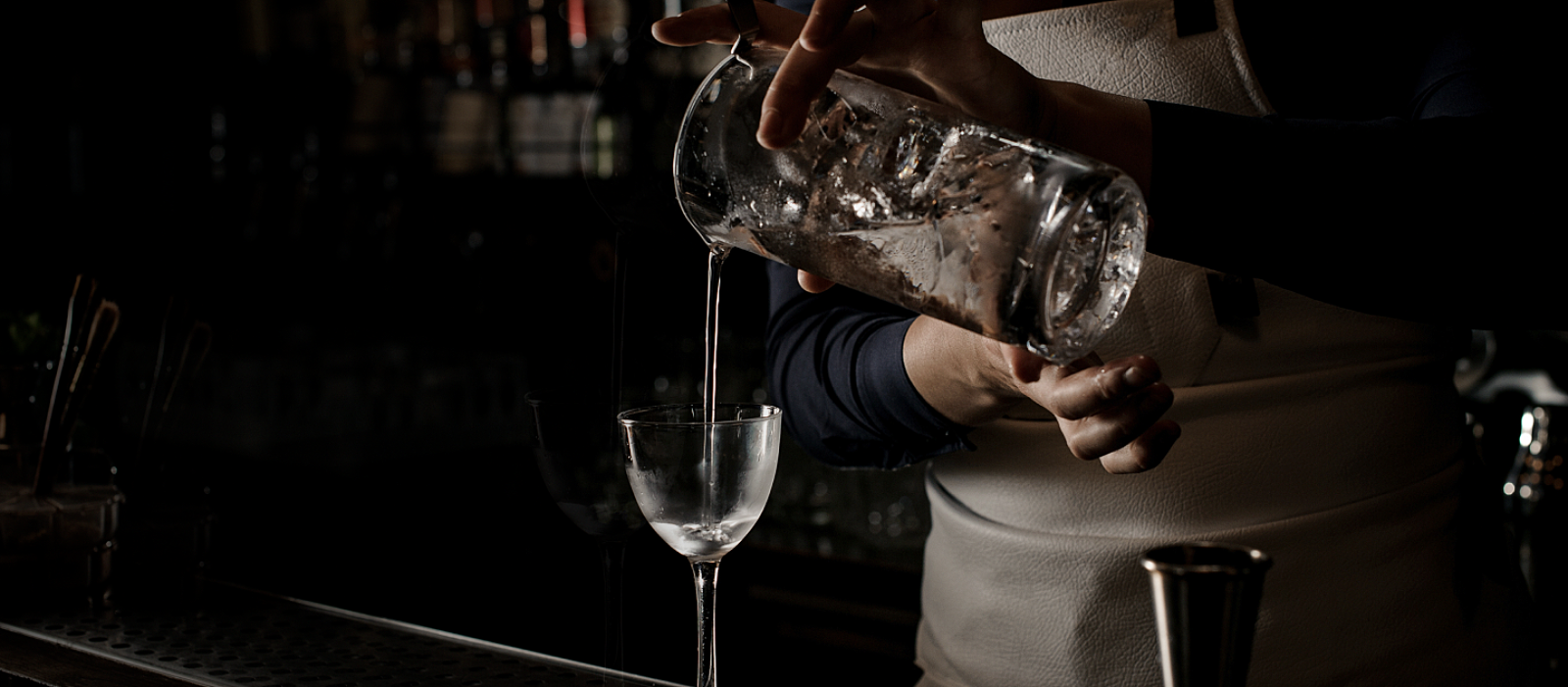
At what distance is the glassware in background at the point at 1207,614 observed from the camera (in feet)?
1.53

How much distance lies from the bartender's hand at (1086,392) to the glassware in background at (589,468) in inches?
10.1

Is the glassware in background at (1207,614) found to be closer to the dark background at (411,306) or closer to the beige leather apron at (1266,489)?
the beige leather apron at (1266,489)

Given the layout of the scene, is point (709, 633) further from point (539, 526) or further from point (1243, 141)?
point (539, 526)

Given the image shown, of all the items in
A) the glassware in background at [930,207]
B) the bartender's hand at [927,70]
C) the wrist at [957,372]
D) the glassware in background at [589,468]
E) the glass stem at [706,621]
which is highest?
the bartender's hand at [927,70]

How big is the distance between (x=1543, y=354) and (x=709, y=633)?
6.86ft

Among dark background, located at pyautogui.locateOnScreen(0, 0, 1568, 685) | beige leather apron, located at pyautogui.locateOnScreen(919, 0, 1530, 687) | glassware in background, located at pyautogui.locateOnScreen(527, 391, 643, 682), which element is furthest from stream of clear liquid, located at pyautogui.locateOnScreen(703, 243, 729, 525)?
dark background, located at pyautogui.locateOnScreen(0, 0, 1568, 685)

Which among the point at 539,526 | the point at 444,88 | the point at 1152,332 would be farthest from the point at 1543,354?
the point at 444,88

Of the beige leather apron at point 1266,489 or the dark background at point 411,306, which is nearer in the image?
the beige leather apron at point 1266,489

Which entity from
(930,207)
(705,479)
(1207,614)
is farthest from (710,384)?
(1207,614)

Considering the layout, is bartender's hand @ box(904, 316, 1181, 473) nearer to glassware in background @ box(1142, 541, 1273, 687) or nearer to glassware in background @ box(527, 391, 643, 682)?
glassware in background @ box(1142, 541, 1273, 687)

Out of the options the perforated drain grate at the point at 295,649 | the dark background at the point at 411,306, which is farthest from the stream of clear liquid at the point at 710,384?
the dark background at the point at 411,306

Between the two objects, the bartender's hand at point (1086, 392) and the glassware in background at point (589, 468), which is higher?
the bartender's hand at point (1086, 392)

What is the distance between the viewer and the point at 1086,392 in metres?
0.59

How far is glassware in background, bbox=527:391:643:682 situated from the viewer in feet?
2.77
